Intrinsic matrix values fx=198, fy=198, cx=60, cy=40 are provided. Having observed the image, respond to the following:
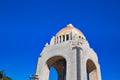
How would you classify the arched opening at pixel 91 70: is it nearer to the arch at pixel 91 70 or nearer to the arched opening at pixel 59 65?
the arch at pixel 91 70

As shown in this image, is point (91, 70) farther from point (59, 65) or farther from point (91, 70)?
point (59, 65)

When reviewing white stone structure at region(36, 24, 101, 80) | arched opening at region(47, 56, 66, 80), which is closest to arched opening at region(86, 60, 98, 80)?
white stone structure at region(36, 24, 101, 80)

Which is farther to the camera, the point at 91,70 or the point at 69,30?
the point at 69,30

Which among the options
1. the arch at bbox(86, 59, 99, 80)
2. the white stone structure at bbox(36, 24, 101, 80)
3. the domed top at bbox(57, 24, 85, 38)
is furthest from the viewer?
the domed top at bbox(57, 24, 85, 38)

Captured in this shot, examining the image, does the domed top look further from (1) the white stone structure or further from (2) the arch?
(2) the arch

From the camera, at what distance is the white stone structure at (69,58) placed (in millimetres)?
21750

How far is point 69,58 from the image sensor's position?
2297 centimetres

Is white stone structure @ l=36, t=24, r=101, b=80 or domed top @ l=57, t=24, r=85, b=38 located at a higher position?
domed top @ l=57, t=24, r=85, b=38

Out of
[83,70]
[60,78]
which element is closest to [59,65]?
[60,78]

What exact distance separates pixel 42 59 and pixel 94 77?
22.9 ft

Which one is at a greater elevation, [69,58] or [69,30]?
[69,30]

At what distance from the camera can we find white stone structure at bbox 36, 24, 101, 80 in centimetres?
2175

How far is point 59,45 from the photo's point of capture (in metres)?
25.2

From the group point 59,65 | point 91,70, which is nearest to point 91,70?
point 91,70
